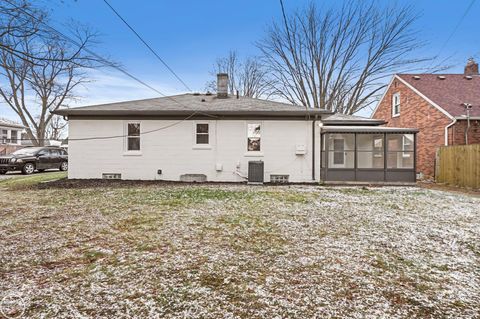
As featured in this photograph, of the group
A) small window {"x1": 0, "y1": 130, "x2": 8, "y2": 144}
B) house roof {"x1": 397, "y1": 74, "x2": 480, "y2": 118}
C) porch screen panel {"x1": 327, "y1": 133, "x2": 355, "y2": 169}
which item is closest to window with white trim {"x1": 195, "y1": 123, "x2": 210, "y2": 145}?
porch screen panel {"x1": 327, "y1": 133, "x2": 355, "y2": 169}

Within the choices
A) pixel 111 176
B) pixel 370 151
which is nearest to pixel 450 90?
pixel 370 151

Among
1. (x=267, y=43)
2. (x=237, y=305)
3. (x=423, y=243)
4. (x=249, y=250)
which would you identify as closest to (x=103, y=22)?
(x=249, y=250)

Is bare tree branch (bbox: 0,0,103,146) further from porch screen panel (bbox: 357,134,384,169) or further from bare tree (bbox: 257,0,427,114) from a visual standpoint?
bare tree (bbox: 257,0,427,114)

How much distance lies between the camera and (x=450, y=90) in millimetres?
14531

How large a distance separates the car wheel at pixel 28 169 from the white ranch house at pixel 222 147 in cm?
617

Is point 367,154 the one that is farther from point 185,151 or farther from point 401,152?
point 185,151

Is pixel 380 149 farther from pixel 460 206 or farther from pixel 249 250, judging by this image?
pixel 249 250

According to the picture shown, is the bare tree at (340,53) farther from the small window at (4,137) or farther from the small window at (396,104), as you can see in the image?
the small window at (4,137)

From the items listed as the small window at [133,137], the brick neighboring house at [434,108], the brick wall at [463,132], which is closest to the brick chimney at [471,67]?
the brick neighboring house at [434,108]

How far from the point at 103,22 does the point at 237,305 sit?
371 inches

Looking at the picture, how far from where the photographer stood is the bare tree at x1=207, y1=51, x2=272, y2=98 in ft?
88.9

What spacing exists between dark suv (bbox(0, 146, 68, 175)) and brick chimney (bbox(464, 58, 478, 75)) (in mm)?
26326

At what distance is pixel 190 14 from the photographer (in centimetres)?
1134

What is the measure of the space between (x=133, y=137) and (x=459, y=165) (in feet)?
44.1
